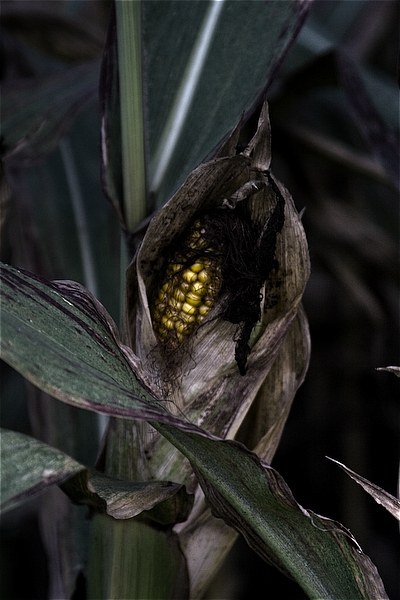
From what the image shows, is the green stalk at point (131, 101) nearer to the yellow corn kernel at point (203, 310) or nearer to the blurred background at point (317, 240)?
the yellow corn kernel at point (203, 310)

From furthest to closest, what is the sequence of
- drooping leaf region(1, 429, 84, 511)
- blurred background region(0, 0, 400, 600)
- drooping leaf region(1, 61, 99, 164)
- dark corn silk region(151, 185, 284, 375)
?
blurred background region(0, 0, 400, 600)
drooping leaf region(1, 61, 99, 164)
dark corn silk region(151, 185, 284, 375)
drooping leaf region(1, 429, 84, 511)

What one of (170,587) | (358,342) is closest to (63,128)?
(170,587)

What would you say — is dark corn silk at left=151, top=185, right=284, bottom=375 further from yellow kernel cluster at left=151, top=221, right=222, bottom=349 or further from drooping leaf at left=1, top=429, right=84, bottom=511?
drooping leaf at left=1, top=429, right=84, bottom=511

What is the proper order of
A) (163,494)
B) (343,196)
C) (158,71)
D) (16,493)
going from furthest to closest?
(343,196), (158,71), (163,494), (16,493)

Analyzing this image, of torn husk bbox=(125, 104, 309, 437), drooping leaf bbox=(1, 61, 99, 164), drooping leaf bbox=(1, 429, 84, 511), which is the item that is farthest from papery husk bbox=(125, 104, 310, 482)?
drooping leaf bbox=(1, 61, 99, 164)

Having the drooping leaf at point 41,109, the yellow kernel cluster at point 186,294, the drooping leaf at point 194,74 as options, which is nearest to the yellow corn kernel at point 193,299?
the yellow kernel cluster at point 186,294

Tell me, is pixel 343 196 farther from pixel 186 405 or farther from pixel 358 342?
pixel 186 405

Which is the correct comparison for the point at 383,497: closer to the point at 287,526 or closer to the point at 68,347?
the point at 287,526
